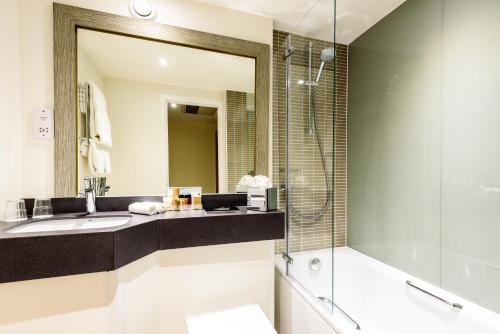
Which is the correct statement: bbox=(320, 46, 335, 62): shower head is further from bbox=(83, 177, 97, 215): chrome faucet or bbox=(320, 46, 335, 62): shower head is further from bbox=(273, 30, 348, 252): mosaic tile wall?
bbox=(83, 177, 97, 215): chrome faucet

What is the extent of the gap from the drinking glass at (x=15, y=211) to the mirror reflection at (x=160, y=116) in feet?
0.99

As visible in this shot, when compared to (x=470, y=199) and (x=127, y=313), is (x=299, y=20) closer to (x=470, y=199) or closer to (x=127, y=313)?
(x=470, y=199)

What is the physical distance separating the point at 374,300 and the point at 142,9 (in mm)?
2621

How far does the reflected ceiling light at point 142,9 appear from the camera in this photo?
55.4 inches

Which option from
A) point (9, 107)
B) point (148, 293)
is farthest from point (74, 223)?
point (9, 107)

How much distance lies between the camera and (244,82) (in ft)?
5.78

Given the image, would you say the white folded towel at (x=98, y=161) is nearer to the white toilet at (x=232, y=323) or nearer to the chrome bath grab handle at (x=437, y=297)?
the white toilet at (x=232, y=323)

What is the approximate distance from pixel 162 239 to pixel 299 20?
1.88 m

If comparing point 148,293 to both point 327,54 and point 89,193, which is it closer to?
point 89,193

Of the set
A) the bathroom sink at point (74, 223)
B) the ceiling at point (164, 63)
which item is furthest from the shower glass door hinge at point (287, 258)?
the ceiling at point (164, 63)

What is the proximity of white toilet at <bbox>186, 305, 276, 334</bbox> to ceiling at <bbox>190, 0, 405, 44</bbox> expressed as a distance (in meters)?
1.73

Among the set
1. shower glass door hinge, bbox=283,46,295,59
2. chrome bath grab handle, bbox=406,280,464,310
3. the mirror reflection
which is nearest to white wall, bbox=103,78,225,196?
the mirror reflection

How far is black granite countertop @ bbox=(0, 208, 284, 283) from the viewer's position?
2.89 ft

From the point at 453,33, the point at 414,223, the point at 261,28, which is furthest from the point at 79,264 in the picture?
the point at 453,33
